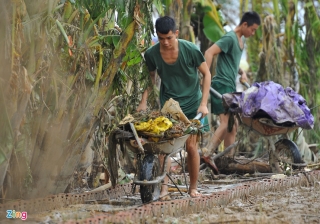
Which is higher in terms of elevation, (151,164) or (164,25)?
(164,25)

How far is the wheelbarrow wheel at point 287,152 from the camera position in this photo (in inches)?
314

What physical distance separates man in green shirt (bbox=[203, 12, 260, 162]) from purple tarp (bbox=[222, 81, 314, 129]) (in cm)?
71

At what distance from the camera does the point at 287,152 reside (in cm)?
813

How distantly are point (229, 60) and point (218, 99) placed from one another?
566 mm

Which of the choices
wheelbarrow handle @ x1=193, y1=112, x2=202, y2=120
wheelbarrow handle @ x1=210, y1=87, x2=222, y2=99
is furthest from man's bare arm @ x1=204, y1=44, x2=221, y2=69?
wheelbarrow handle @ x1=193, y1=112, x2=202, y2=120

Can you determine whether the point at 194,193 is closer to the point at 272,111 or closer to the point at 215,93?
the point at 272,111

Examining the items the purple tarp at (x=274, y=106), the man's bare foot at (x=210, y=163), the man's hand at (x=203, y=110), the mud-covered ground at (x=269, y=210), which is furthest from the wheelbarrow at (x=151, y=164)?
the man's bare foot at (x=210, y=163)

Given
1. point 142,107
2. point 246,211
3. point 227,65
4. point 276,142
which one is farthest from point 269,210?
point 227,65

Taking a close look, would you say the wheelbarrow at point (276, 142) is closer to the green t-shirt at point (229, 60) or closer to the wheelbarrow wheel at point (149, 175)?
the green t-shirt at point (229, 60)

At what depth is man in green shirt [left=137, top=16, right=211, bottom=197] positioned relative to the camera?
633cm

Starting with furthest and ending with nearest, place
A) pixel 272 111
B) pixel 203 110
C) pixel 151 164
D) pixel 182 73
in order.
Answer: pixel 272 111
pixel 182 73
pixel 203 110
pixel 151 164

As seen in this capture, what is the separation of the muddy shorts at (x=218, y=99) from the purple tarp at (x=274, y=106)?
2.50ft

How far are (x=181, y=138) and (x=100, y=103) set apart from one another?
841mm

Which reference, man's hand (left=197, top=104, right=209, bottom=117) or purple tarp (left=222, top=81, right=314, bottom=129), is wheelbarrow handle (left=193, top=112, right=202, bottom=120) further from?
purple tarp (left=222, top=81, right=314, bottom=129)
